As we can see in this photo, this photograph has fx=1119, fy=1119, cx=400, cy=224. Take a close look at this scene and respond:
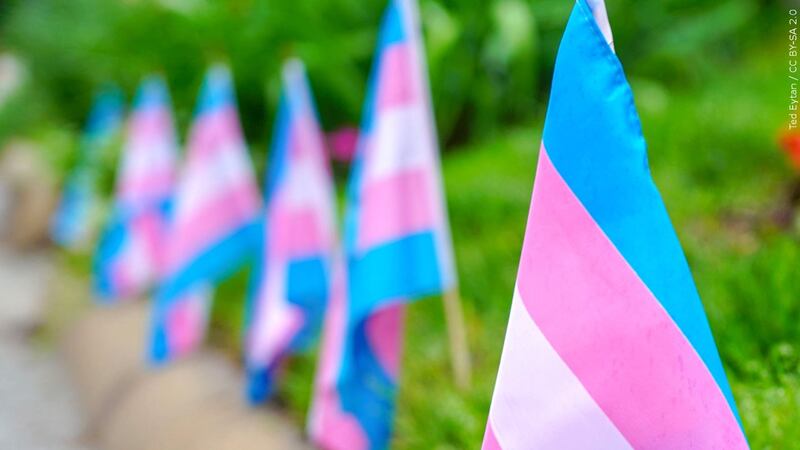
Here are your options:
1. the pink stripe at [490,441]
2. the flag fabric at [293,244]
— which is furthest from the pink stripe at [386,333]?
the pink stripe at [490,441]

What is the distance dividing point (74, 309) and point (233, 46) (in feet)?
5.92

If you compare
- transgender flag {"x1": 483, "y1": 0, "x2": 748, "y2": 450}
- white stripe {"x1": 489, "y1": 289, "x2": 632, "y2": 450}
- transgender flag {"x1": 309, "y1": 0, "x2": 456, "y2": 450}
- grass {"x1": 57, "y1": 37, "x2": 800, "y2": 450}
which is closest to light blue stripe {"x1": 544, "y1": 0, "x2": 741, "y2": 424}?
transgender flag {"x1": 483, "y1": 0, "x2": 748, "y2": 450}

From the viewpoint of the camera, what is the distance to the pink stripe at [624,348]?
1.81m

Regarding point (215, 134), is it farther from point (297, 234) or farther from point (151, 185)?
point (151, 185)

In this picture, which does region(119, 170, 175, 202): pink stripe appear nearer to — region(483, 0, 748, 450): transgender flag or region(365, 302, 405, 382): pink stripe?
region(365, 302, 405, 382): pink stripe

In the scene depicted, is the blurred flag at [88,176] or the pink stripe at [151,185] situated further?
the blurred flag at [88,176]

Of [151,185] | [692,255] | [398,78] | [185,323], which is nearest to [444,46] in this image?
[151,185]

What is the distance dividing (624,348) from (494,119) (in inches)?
191

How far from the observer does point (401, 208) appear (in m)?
3.13

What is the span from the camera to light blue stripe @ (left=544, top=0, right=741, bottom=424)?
1.81 m

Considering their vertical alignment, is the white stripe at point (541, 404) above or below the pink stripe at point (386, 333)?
above

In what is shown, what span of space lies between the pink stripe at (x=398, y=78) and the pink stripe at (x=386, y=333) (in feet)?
1.90

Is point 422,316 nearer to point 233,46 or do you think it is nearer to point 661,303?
point 661,303

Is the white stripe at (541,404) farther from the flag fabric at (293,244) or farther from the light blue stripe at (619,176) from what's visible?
the flag fabric at (293,244)
